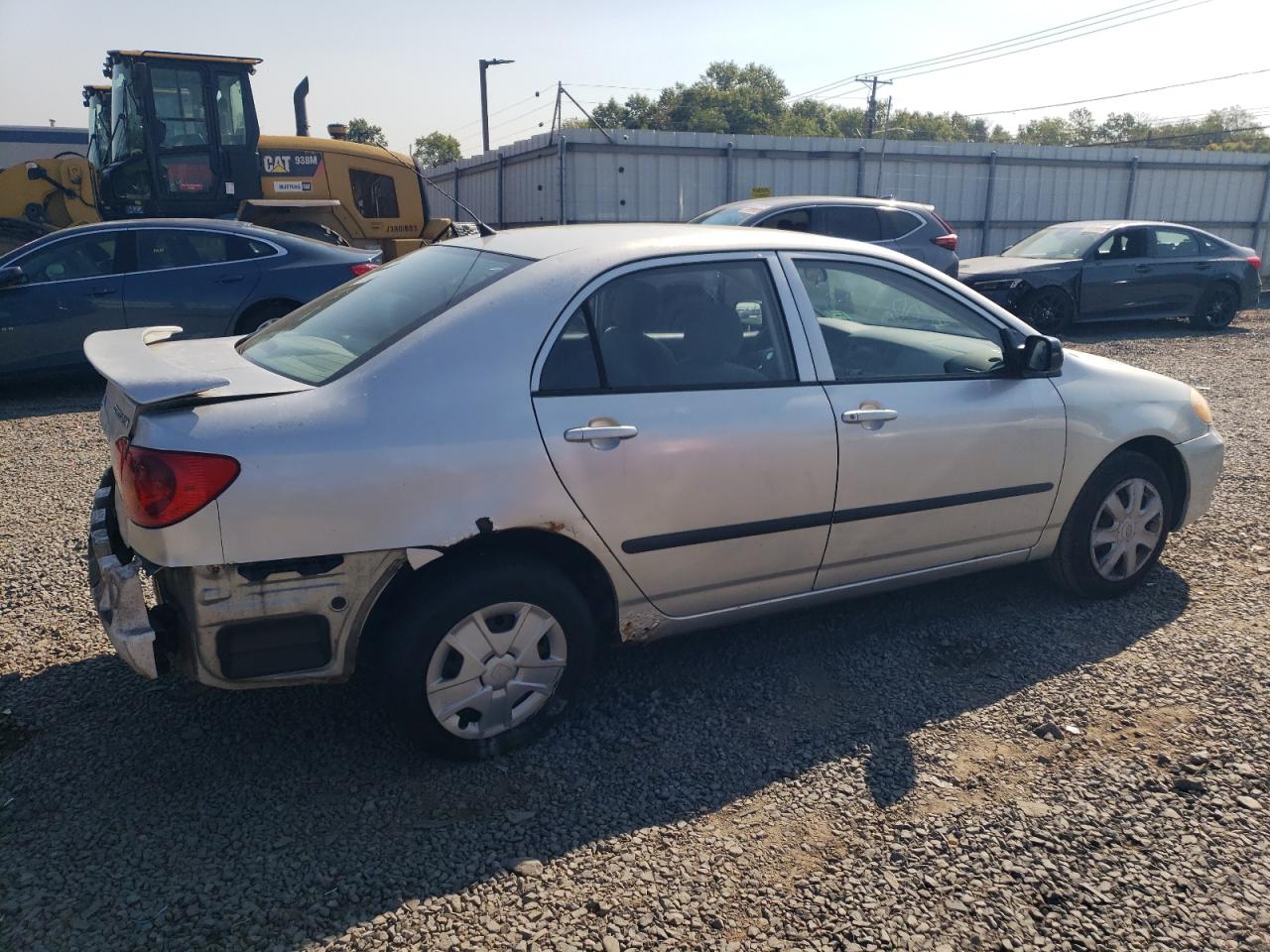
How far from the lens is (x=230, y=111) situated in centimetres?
1210

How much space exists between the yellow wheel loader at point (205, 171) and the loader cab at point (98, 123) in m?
0.03

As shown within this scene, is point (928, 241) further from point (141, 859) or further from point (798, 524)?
point (141, 859)

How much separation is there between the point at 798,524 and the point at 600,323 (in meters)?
1.00

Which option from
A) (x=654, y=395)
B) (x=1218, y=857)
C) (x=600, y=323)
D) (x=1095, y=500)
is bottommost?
(x=1218, y=857)

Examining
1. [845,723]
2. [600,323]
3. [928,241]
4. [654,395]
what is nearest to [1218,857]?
[845,723]

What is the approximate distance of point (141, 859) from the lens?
255 centimetres

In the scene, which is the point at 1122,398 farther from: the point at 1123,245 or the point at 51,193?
the point at 51,193

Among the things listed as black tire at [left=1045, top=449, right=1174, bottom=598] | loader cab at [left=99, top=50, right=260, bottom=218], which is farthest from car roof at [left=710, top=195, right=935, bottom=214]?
black tire at [left=1045, top=449, right=1174, bottom=598]

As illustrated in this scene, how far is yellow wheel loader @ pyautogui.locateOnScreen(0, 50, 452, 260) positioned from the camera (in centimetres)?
1166

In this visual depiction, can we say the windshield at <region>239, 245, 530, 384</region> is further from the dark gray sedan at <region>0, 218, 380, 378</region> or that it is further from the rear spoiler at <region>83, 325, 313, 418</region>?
the dark gray sedan at <region>0, 218, 380, 378</region>

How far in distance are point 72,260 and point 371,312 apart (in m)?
6.23

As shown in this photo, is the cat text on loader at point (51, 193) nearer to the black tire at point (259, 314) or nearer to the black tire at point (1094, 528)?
the black tire at point (259, 314)

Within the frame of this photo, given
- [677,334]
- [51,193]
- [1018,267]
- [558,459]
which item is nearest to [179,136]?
[51,193]

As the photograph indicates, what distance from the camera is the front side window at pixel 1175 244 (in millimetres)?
13266
